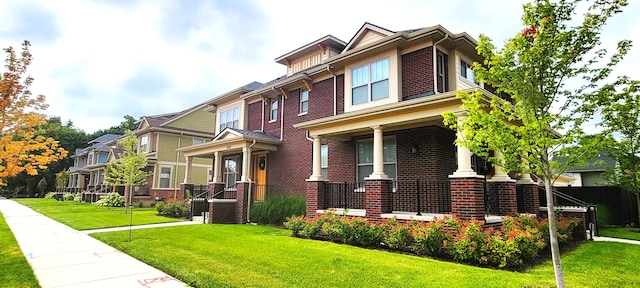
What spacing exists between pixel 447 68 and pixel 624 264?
6862 millimetres

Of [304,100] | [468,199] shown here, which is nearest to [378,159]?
[468,199]

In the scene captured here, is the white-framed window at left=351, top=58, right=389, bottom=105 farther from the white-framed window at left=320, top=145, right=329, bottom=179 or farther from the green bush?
the green bush

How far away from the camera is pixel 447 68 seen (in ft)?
37.2

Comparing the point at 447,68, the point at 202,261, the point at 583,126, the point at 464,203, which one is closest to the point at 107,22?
the point at 202,261

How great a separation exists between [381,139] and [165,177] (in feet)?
72.5

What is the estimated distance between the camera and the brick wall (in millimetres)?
10773

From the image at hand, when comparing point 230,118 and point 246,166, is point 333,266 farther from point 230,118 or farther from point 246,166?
point 230,118

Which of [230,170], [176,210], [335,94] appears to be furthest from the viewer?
[230,170]

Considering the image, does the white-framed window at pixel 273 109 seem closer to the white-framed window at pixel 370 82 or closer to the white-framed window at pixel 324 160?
the white-framed window at pixel 324 160

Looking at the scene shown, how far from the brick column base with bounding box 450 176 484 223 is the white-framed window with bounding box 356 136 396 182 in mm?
3519

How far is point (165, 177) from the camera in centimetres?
2702

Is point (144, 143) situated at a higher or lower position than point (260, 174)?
higher

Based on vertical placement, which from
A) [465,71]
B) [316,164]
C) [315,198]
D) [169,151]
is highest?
[465,71]

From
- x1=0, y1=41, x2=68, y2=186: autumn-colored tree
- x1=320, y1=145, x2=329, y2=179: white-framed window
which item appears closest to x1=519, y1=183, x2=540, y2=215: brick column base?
x1=320, y1=145, x2=329, y2=179: white-framed window
